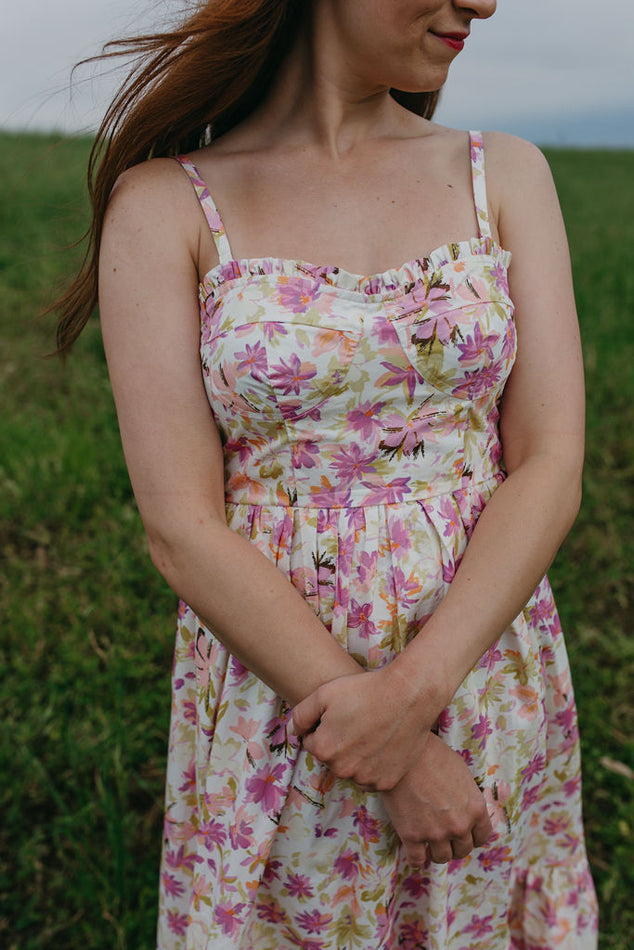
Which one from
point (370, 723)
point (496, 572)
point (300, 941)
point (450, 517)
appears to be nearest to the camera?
point (370, 723)

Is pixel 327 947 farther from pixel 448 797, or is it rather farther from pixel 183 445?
pixel 183 445

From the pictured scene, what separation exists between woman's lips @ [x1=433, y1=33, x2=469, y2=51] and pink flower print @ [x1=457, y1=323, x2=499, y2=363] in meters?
0.48

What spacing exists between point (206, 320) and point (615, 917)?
1800mm

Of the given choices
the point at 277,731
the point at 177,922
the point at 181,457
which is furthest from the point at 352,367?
the point at 177,922

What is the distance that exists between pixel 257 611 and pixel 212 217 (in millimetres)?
655

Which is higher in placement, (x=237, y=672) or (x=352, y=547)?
(x=352, y=547)

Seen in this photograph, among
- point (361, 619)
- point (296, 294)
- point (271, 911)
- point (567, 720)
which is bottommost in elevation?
point (271, 911)

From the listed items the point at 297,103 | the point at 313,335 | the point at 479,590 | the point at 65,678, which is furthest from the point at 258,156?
the point at 65,678

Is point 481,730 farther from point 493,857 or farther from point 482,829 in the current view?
point 493,857

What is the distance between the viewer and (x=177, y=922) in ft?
6.00

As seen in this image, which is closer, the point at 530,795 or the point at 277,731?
the point at 277,731

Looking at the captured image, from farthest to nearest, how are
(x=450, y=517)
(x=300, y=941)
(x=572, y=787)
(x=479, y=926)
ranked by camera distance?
(x=572, y=787) → (x=479, y=926) → (x=300, y=941) → (x=450, y=517)

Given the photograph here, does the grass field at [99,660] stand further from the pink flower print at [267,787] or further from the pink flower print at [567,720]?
the pink flower print at [267,787]

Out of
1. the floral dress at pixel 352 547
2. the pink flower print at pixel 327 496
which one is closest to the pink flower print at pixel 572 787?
the floral dress at pixel 352 547
